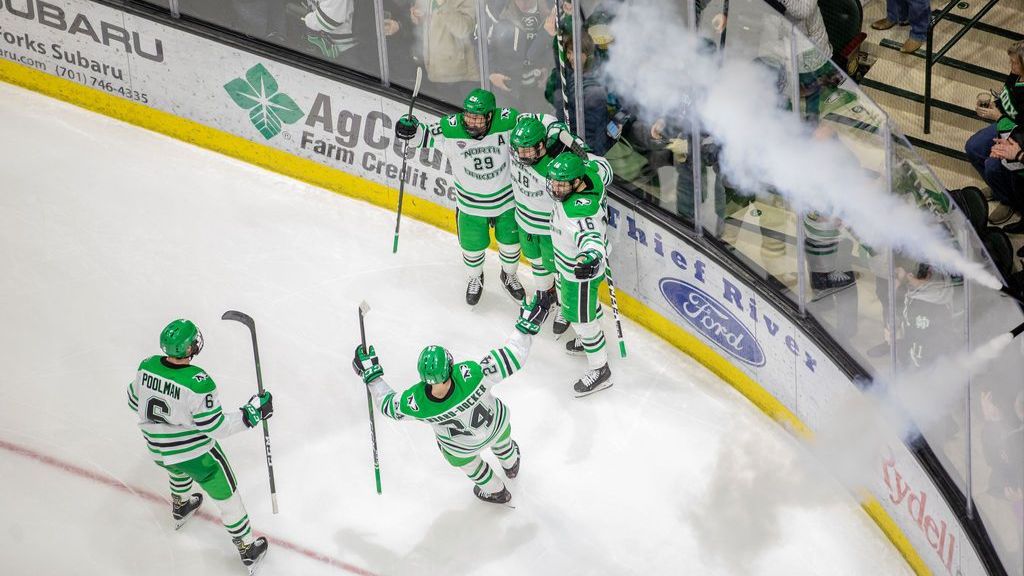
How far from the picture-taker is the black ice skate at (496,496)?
7328mm

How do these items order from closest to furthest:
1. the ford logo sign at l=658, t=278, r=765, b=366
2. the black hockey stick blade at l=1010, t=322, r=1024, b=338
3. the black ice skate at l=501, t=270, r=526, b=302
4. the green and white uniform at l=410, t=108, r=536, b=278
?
the black hockey stick blade at l=1010, t=322, r=1024, b=338
the ford logo sign at l=658, t=278, r=765, b=366
the green and white uniform at l=410, t=108, r=536, b=278
the black ice skate at l=501, t=270, r=526, b=302

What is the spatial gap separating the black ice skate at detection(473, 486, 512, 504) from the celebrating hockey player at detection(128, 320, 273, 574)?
3.89 feet

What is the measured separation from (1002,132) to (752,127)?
135 centimetres

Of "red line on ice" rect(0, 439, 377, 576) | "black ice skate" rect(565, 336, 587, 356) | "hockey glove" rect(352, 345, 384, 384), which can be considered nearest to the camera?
"hockey glove" rect(352, 345, 384, 384)

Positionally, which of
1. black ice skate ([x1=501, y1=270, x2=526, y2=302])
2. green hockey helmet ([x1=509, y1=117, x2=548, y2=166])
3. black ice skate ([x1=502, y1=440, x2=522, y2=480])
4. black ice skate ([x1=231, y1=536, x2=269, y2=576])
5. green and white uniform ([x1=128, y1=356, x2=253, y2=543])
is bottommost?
black ice skate ([x1=231, y1=536, x2=269, y2=576])

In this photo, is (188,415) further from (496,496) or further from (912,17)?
(912,17)

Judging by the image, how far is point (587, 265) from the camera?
7238mm

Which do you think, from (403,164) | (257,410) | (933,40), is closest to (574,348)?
(403,164)

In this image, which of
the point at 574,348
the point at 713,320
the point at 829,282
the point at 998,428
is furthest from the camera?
the point at 574,348

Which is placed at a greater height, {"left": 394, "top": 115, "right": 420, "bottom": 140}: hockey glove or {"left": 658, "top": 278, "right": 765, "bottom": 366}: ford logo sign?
{"left": 394, "top": 115, "right": 420, "bottom": 140}: hockey glove

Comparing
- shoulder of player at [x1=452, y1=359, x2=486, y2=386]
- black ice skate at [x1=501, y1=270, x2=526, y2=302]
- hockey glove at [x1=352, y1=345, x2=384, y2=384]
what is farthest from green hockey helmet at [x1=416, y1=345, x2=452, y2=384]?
black ice skate at [x1=501, y1=270, x2=526, y2=302]

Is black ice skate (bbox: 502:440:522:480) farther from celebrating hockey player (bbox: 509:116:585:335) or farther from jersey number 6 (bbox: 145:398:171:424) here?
jersey number 6 (bbox: 145:398:171:424)

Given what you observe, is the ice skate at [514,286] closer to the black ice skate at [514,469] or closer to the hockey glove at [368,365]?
the black ice skate at [514,469]

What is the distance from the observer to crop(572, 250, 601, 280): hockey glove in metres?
7.24
